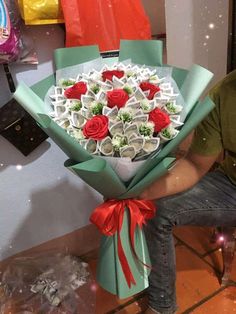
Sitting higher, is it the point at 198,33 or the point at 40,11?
the point at 40,11

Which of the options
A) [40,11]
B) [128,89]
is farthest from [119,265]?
[40,11]

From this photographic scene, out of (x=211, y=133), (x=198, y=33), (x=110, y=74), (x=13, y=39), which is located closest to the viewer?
(x=110, y=74)

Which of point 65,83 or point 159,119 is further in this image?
point 65,83

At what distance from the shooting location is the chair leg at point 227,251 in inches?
51.4

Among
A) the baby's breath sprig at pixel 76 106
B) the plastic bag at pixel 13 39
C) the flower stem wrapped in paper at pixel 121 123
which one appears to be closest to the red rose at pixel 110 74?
the flower stem wrapped in paper at pixel 121 123

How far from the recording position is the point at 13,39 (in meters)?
1.03

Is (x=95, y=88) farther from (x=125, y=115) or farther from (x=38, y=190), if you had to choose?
(x=38, y=190)

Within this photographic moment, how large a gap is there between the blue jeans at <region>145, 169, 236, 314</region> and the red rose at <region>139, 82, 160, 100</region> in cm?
44

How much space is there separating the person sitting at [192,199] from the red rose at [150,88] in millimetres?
331

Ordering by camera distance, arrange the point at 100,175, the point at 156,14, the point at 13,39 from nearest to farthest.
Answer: the point at 100,175 < the point at 13,39 < the point at 156,14

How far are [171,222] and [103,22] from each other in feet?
2.36

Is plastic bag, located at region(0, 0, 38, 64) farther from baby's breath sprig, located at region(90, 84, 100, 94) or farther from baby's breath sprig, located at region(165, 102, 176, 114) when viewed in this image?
baby's breath sprig, located at region(165, 102, 176, 114)

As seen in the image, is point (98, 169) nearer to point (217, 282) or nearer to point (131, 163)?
point (131, 163)

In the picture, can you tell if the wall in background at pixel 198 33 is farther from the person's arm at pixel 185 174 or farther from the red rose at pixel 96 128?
the red rose at pixel 96 128
